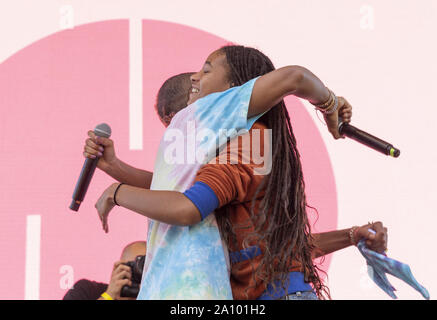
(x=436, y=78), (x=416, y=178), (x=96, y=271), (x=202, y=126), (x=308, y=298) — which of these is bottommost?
(x=308, y=298)

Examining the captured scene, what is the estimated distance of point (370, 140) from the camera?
130 centimetres

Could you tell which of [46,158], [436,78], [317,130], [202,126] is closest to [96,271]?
[46,158]

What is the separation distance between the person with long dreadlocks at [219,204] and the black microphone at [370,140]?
9cm

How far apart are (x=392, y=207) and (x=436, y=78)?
0.58 m

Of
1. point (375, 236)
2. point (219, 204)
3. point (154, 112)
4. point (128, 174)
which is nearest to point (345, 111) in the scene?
point (375, 236)

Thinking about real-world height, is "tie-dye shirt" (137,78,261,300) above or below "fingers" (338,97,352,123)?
below

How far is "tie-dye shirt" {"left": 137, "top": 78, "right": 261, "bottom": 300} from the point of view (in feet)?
3.44

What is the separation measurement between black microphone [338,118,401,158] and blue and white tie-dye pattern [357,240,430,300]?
0.25 metres

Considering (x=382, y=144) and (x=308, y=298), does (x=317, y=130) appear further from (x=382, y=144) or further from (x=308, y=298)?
(x=308, y=298)

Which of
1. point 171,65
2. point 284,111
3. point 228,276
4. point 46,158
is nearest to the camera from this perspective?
point 228,276

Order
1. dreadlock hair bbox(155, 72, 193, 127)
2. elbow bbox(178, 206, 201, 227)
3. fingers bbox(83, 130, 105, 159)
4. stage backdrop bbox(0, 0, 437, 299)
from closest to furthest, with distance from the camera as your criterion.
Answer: elbow bbox(178, 206, 201, 227), fingers bbox(83, 130, 105, 159), dreadlock hair bbox(155, 72, 193, 127), stage backdrop bbox(0, 0, 437, 299)

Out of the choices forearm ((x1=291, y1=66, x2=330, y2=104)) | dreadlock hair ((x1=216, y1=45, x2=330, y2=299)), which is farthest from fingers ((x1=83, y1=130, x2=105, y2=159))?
forearm ((x1=291, y1=66, x2=330, y2=104))

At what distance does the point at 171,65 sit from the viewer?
226 cm

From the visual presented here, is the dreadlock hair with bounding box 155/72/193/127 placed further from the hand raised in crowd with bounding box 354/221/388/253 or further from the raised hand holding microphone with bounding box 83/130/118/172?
the hand raised in crowd with bounding box 354/221/388/253
